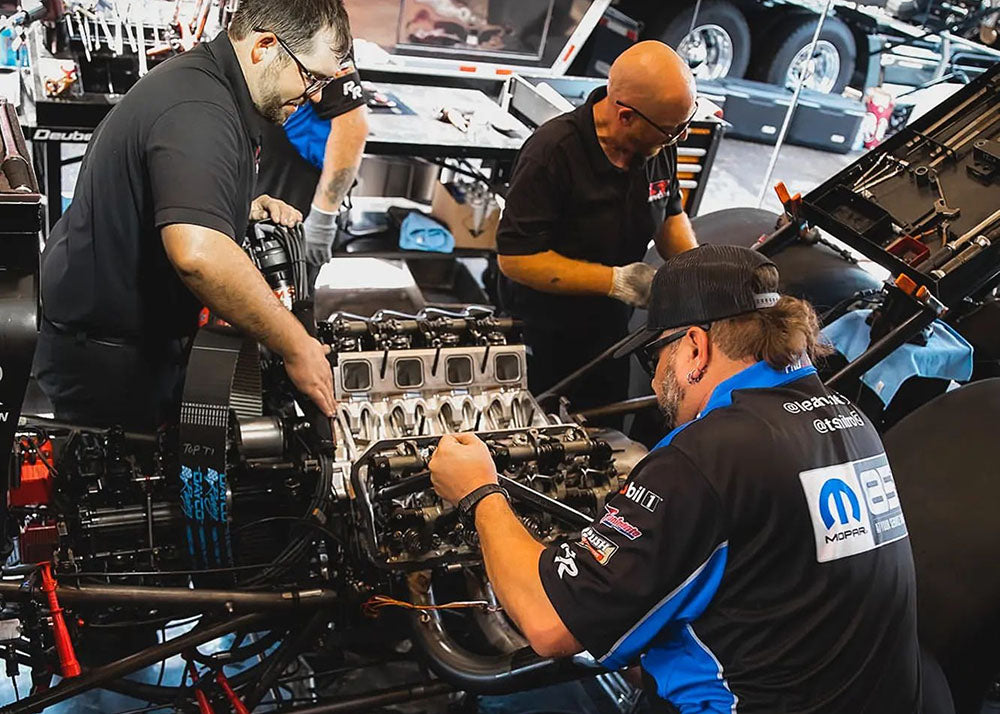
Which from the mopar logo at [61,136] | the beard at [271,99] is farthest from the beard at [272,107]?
the mopar logo at [61,136]

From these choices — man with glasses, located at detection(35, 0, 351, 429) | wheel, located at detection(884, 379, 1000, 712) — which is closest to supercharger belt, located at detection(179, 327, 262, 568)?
man with glasses, located at detection(35, 0, 351, 429)

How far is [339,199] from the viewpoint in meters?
4.19

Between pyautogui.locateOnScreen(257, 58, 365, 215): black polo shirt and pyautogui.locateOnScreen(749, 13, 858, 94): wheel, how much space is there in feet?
14.1

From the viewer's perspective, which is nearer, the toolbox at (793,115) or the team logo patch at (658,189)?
the team logo patch at (658,189)

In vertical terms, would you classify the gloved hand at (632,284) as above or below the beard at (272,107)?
below

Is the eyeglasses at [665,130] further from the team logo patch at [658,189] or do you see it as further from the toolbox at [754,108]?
the toolbox at [754,108]

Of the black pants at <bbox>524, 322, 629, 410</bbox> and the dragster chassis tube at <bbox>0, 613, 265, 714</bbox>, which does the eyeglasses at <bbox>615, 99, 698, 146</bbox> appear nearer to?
the black pants at <bbox>524, 322, 629, 410</bbox>

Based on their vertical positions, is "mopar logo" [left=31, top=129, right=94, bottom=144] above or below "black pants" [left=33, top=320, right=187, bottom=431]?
above

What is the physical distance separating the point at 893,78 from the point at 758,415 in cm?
585

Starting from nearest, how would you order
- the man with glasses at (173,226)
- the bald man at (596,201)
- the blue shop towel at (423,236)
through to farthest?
the man with glasses at (173,226), the bald man at (596,201), the blue shop towel at (423,236)

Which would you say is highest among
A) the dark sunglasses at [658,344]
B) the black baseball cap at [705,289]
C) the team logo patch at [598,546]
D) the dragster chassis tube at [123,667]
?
the black baseball cap at [705,289]

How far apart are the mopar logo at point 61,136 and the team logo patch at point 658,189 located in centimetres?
237

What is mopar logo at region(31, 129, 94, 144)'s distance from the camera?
4.06 m

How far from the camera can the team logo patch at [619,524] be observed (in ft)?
5.49
